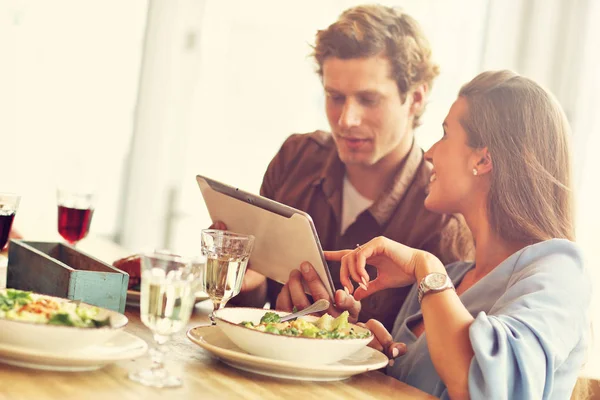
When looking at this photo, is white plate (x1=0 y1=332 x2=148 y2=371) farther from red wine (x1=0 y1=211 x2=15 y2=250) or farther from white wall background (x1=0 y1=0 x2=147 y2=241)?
white wall background (x1=0 y1=0 x2=147 y2=241)

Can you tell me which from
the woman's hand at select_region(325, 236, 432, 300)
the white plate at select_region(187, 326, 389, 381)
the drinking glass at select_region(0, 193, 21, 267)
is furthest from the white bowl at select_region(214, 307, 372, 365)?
the drinking glass at select_region(0, 193, 21, 267)

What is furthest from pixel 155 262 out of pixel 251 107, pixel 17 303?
pixel 251 107

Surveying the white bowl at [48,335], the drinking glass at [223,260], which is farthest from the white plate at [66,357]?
the drinking glass at [223,260]

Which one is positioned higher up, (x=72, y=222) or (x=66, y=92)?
(x=66, y=92)

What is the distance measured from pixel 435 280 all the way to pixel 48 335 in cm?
79

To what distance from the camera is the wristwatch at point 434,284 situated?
5.28 feet

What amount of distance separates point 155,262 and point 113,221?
4.71 meters

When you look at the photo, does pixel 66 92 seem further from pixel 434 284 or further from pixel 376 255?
pixel 434 284

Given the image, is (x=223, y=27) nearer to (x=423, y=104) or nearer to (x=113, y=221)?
(x=113, y=221)

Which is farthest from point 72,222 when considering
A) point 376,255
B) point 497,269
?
point 497,269

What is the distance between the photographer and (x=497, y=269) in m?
1.75

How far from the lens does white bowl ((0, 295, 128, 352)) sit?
1.15 m

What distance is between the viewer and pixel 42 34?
528 centimetres

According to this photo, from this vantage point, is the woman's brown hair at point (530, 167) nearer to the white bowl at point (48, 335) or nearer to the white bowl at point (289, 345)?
the white bowl at point (289, 345)
